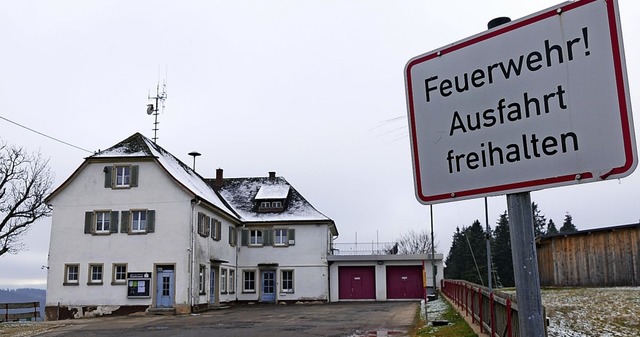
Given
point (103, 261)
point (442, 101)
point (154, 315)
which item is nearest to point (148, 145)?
point (103, 261)

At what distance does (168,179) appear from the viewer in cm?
Answer: 3216

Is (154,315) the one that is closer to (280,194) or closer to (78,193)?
(78,193)

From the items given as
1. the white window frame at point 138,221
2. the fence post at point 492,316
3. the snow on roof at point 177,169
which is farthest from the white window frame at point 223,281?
the fence post at point 492,316

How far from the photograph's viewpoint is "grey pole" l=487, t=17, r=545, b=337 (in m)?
1.78

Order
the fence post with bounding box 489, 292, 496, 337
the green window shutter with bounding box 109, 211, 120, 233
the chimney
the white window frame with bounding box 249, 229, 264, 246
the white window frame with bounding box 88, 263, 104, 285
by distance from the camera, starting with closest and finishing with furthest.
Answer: the fence post with bounding box 489, 292, 496, 337 → the white window frame with bounding box 88, 263, 104, 285 → the green window shutter with bounding box 109, 211, 120, 233 → the white window frame with bounding box 249, 229, 264, 246 → the chimney

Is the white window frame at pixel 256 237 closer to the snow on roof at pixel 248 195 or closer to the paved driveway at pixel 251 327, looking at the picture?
the snow on roof at pixel 248 195

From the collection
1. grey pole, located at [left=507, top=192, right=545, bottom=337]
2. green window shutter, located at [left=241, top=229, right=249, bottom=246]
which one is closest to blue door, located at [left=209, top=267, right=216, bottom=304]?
green window shutter, located at [left=241, top=229, right=249, bottom=246]

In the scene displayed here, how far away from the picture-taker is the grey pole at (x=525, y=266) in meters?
1.78

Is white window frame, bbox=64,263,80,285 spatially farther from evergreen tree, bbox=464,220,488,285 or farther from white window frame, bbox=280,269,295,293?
evergreen tree, bbox=464,220,488,285

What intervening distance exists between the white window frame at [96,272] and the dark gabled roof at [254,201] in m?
13.0

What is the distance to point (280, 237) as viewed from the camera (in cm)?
4306

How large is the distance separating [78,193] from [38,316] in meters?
6.45

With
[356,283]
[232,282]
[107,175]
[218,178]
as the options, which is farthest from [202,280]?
[218,178]

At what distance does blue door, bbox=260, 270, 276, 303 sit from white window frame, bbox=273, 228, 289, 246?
202cm
